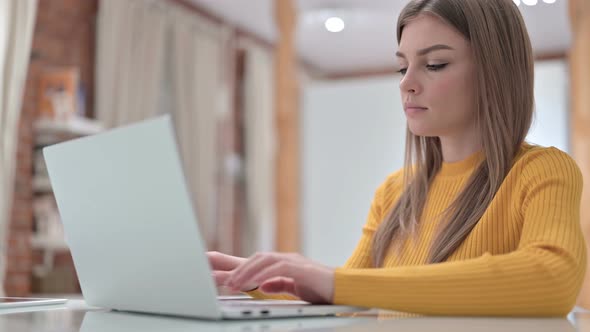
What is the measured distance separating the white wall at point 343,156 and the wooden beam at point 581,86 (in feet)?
2.44

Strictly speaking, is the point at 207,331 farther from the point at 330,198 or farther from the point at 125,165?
the point at 330,198

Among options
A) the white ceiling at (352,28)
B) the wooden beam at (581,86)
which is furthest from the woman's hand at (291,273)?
the white ceiling at (352,28)

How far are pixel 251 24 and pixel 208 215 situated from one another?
5.83ft

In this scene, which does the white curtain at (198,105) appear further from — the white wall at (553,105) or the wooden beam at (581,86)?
the wooden beam at (581,86)

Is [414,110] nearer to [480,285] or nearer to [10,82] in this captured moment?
[480,285]

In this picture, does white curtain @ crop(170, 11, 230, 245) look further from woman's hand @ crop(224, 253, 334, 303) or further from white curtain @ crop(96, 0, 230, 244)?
woman's hand @ crop(224, 253, 334, 303)

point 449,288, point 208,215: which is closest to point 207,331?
point 449,288

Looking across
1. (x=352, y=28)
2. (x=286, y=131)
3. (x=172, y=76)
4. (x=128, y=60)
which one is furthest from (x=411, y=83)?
(x=352, y=28)

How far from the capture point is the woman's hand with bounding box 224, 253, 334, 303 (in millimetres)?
838

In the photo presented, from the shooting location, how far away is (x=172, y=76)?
539 cm

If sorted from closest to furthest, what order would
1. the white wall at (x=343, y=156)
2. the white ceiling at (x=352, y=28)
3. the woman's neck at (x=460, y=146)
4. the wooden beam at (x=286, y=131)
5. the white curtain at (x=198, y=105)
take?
1. the woman's neck at (x=460, y=146)
2. the wooden beam at (x=286, y=131)
3. the white wall at (x=343, y=156)
4. the white curtain at (x=198, y=105)
5. the white ceiling at (x=352, y=28)

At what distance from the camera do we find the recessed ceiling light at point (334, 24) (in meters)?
5.83

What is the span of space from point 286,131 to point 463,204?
3468 millimetres

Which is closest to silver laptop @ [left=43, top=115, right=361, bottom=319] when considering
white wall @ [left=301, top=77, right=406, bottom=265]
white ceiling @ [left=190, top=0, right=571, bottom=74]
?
white wall @ [left=301, top=77, right=406, bottom=265]
